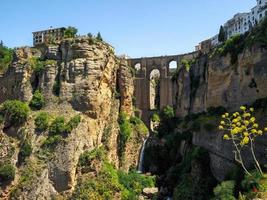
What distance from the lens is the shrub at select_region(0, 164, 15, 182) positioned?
123ft

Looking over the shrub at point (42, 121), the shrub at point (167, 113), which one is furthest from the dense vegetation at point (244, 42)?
the shrub at point (167, 113)

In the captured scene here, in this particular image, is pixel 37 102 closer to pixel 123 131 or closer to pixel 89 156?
pixel 89 156

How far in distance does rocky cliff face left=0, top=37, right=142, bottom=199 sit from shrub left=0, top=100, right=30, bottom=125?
25.8 inches

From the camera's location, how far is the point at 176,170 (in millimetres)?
36750

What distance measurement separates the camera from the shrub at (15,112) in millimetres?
41344

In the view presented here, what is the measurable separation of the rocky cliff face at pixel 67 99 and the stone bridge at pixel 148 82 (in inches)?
399

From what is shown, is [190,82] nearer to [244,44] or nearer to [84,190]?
[244,44]

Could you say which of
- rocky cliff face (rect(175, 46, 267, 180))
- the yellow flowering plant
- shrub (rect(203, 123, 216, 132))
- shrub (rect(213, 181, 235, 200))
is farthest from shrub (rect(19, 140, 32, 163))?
the yellow flowering plant

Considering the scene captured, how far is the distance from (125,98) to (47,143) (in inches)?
567

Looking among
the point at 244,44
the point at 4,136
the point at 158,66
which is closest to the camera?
the point at 244,44

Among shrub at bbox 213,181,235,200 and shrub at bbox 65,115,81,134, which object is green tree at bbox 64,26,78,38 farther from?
shrub at bbox 213,181,235,200

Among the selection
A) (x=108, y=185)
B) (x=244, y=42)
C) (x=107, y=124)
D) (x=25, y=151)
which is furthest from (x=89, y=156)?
(x=244, y=42)

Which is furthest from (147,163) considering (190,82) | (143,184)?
(190,82)

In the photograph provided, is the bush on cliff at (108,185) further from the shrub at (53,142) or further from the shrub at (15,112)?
the shrub at (15,112)
